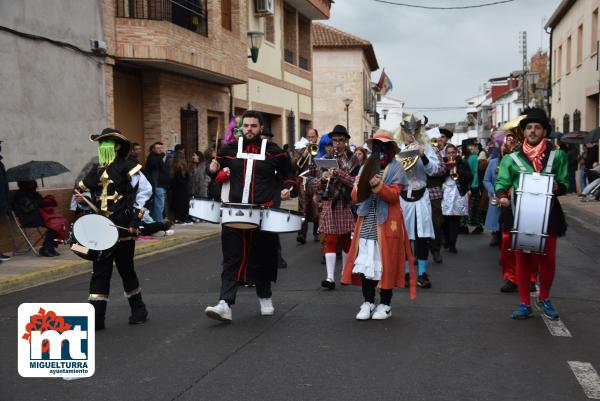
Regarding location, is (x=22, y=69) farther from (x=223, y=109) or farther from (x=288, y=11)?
(x=288, y=11)

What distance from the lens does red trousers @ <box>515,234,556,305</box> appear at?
21.4 feet

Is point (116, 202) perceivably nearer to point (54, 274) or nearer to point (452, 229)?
point (54, 274)

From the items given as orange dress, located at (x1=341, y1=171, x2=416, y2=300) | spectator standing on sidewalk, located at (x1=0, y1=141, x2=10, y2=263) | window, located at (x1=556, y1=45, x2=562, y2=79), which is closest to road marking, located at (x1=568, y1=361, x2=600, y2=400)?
orange dress, located at (x1=341, y1=171, x2=416, y2=300)

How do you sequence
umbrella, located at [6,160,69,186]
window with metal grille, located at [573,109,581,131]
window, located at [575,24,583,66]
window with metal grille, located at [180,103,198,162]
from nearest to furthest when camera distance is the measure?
umbrella, located at [6,160,69,186], window with metal grille, located at [180,103,198,162], window with metal grille, located at [573,109,581,131], window, located at [575,24,583,66]

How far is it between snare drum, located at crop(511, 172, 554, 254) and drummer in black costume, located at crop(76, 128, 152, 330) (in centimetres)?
337

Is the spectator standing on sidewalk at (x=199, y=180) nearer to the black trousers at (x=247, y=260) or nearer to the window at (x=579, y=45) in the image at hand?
the black trousers at (x=247, y=260)

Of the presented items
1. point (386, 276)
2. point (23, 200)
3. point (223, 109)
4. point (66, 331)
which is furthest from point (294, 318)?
point (223, 109)

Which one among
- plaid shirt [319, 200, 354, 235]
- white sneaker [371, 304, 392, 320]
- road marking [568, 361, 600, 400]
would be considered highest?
plaid shirt [319, 200, 354, 235]

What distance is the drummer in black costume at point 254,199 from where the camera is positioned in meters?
6.64

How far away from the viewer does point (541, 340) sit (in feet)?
19.4

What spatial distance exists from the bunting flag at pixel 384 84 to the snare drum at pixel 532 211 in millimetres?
54503

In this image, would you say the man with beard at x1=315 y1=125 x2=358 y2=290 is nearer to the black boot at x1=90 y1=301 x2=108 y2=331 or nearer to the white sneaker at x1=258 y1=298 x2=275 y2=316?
the white sneaker at x1=258 y1=298 x2=275 y2=316

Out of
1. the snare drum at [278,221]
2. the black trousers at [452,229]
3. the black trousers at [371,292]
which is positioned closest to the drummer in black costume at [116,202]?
the snare drum at [278,221]

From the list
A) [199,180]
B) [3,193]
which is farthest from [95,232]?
[199,180]
